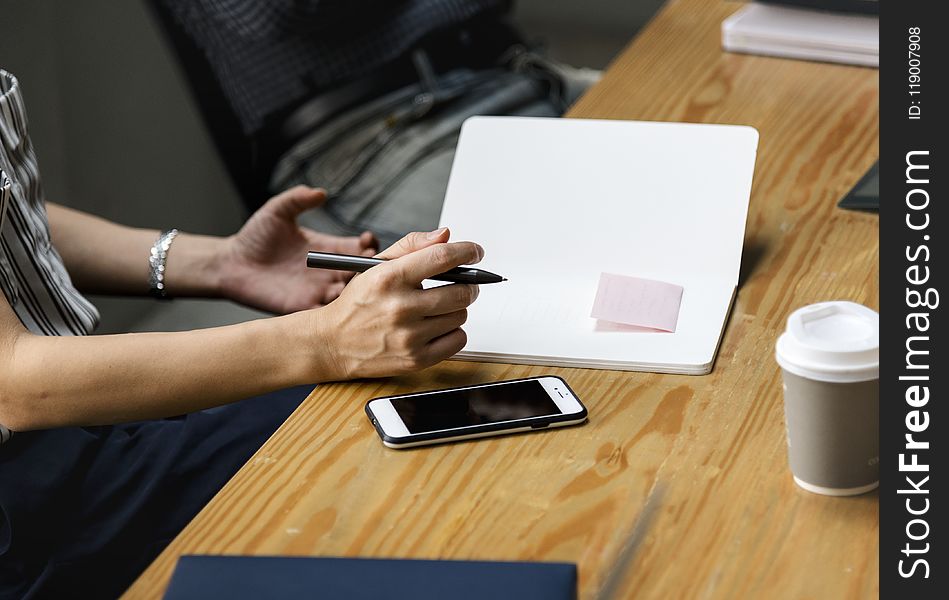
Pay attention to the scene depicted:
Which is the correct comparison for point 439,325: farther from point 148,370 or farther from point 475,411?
point 148,370

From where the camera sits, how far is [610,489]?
0.73m

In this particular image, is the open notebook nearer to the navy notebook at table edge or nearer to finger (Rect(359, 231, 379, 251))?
finger (Rect(359, 231, 379, 251))

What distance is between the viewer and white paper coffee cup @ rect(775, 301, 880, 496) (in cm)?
65

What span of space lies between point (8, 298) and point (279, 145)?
0.73m

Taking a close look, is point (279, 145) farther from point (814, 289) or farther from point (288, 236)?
point (814, 289)

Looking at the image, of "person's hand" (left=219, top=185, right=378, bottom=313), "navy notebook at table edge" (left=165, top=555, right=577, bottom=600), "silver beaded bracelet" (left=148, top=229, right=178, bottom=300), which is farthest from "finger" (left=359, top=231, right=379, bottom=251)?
"navy notebook at table edge" (left=165, top=555, right=577, bottom=600)

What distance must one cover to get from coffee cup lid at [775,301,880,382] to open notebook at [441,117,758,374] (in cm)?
20

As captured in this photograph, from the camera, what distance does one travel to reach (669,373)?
2.82 ft

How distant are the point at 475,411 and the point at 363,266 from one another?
6.5 inches

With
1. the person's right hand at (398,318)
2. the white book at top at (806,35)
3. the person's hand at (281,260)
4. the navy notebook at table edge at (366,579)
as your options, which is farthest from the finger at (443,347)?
the white book at top at (806,35)

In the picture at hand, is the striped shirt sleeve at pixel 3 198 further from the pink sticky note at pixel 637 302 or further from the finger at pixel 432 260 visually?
the pink sticky note at pixel 637 302

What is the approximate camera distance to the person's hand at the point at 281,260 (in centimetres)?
120

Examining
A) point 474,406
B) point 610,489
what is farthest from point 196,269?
point 610,489
